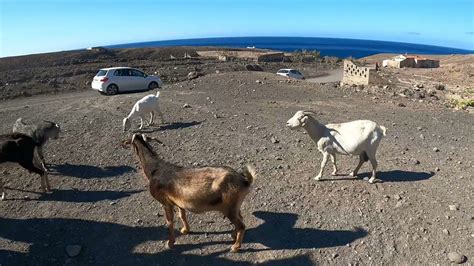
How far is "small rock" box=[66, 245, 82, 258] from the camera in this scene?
7344 millimetres

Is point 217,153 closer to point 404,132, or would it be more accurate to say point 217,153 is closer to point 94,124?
point 94,124

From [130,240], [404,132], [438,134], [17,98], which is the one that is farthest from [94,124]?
[17,98]

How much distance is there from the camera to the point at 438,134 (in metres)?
14.7

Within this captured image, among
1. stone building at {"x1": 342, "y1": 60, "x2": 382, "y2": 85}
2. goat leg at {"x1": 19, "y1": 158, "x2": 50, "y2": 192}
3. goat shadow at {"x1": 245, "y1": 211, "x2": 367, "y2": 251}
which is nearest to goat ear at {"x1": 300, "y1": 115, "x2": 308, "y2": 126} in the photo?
goat shadow at {"x1": 245, "y1": 211, "x2": 367, "y2": 251}

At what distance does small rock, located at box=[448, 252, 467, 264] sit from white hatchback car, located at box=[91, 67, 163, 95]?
2099 centimetres

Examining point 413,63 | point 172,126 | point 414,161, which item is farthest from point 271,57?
point 414,161

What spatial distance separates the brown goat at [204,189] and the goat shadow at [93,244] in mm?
461

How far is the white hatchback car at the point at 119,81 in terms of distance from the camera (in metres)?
24.4

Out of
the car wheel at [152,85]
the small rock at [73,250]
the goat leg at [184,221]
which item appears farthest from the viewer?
the car wheel at [152,85]

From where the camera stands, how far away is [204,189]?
673 cm

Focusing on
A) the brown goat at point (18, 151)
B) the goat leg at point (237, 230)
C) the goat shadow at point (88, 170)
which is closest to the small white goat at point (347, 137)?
the goat leg at point (237, 230)

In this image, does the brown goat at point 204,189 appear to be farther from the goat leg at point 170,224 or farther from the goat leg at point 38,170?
the goat leg at point 38,170

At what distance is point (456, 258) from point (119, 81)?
2112 centimetres

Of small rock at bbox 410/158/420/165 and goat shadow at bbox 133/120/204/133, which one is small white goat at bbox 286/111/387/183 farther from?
goat shadow at bbox 133/120/204/133
